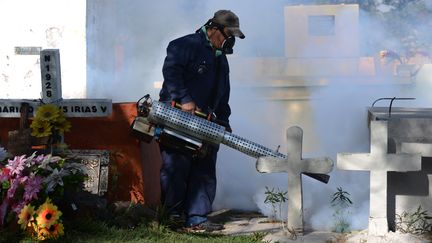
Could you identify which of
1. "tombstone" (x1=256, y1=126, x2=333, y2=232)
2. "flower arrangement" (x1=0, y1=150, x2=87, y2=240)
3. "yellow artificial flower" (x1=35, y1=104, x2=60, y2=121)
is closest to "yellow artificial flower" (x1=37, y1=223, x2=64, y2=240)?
"flower arrangement" (x1=0, y1=150, x2=87, y2=240)

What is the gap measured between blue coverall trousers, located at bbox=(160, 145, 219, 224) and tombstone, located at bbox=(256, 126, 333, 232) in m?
0.73

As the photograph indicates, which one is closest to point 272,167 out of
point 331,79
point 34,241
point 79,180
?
point 79,180

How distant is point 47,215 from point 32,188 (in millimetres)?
243

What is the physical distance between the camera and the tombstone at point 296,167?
5730mm

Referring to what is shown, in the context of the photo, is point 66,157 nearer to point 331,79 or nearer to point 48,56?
point 48,56

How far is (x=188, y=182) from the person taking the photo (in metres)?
6.38

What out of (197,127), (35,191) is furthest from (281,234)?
(35,191)

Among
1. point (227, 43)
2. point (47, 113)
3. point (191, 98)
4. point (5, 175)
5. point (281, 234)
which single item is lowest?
point (281, 234)

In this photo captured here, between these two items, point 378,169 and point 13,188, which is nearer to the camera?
point 13,188

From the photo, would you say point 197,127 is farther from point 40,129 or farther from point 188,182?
point 40,129

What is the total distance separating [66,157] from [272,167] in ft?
5.23

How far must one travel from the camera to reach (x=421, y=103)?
1055 centimetres

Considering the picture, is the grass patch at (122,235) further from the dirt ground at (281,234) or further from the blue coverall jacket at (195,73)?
the blue coverall jacket at (195,73)

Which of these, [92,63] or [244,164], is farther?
Result: [92,63]
